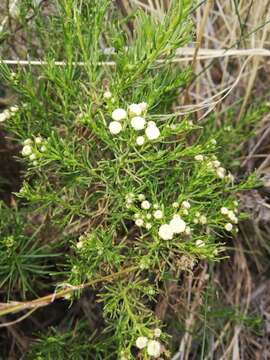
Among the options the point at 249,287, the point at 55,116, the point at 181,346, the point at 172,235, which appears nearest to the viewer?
the point at 172,235

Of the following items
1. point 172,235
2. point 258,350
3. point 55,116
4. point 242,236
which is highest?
point 55,116

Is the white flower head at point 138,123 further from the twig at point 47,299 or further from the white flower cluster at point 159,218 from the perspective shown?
the twig at point 47,299

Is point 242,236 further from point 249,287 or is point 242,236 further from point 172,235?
point 172,235

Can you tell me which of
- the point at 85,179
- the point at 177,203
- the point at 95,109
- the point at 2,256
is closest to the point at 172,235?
the point at 177,203

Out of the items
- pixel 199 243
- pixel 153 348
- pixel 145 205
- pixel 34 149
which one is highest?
pixel 34 149

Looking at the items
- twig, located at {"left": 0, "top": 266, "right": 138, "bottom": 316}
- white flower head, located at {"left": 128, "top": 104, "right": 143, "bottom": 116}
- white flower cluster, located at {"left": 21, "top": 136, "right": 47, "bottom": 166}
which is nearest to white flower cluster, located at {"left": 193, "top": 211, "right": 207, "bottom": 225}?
twig, located at {"left": 0, "top": 266, "right": 138, "bottom": 316}

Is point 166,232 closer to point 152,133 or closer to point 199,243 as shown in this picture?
point 199,243

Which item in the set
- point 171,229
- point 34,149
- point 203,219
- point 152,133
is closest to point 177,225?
point 171,229

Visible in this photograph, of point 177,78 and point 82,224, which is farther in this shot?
point 82,224
